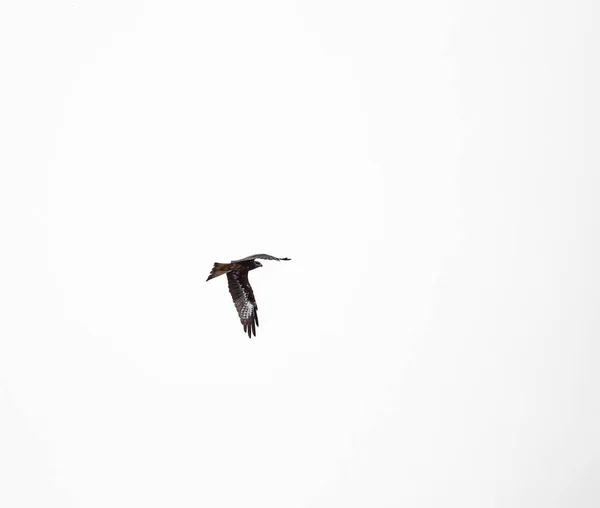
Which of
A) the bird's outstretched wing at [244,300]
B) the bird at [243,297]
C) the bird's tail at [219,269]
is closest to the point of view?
the bird's tail at [219,269]

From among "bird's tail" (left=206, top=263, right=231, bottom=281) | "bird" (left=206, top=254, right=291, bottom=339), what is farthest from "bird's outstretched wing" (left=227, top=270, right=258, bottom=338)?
"bird's tail" (left=206, top=263, right=231, bottom=281)

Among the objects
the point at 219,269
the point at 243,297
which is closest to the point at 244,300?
the point at 243,297

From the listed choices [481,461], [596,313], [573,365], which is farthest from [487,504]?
[596,313]

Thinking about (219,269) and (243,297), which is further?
(243,297)

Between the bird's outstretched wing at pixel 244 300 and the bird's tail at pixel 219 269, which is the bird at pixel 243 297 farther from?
the bird's tail at pixel 219 269

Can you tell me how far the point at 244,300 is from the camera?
538 inches

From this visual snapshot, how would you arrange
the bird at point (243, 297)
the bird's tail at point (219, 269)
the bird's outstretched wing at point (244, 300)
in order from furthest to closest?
the bird's outstretched wing at point (244, 300) < the bird at point (243, 297) < the bird's tail at point (219, 269)

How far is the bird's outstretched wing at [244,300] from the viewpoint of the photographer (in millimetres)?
13188

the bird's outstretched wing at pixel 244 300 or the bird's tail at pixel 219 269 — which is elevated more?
the bird's tail at pixel 219 269

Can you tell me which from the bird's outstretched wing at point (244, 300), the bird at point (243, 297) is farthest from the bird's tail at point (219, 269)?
Answer: the bird's outstretched wing at point (244, 300)

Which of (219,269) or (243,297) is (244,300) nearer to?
(243,297)

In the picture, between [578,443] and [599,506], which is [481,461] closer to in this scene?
[578,443]

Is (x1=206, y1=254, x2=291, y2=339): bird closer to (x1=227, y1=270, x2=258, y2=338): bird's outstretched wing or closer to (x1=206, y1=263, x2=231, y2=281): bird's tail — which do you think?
(x1=227, y1=270, x2=258, y2=338): bird's outstretched wing

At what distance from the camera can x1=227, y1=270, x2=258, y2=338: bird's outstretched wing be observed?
1319 centimetres
